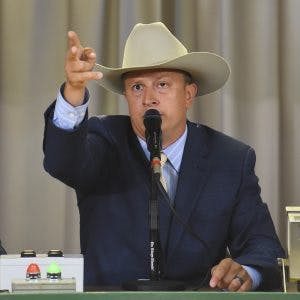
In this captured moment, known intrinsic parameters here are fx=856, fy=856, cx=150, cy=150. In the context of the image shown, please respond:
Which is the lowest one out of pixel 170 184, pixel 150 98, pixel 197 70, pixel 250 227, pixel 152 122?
pixel 250 227

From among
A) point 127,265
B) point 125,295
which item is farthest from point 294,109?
point 125,295

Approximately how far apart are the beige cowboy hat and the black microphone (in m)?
0.44

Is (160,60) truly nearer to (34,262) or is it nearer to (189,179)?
(189,179)

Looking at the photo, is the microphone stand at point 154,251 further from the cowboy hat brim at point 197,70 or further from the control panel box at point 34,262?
the cowboy hat brim at point 197,70

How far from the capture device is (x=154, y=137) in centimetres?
192

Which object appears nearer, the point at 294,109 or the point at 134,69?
the point at 134,69

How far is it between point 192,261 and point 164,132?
1.21 feet

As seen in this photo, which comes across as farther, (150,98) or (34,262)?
(150,98)

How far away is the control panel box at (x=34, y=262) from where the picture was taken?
1691mm

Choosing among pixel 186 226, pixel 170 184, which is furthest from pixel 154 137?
pixel 170 184

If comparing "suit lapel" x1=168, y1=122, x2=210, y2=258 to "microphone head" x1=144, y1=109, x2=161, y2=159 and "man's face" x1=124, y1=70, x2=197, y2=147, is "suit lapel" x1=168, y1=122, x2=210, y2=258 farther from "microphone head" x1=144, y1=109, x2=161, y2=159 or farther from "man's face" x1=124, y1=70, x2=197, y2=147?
"microphone head" x1=144, y1=109, x2=161, y2=159

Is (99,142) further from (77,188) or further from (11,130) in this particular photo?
(11,130)

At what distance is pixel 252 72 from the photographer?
3.31 m

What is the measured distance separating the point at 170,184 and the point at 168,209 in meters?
0.12
